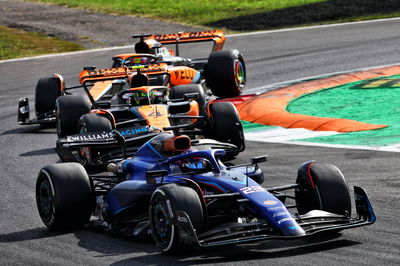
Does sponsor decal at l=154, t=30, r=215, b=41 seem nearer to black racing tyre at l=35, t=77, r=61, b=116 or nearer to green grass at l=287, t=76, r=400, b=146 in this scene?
green grass at l=287, t=76, r=400, b=146

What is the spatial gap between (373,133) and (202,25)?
19.9 m

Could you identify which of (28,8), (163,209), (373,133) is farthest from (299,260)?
(28,8)

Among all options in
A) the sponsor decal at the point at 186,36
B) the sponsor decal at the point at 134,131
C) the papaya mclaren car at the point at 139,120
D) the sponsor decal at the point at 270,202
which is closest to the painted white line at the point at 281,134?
the papaya mclaren car at the point at 139,120

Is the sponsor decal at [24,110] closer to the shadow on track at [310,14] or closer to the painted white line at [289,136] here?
the painted white line at [289,136]

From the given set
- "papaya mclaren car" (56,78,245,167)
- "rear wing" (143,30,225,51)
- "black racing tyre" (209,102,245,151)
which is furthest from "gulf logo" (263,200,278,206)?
"rear wing" (143,30,225,51)

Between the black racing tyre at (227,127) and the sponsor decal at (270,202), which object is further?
the black racing tyre at (227,127)

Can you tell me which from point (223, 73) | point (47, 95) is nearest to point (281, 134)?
point (223, 73)

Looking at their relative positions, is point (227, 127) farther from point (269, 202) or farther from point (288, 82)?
point (288, 82)

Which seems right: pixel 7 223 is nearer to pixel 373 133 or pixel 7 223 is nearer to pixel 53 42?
pixel 373 133

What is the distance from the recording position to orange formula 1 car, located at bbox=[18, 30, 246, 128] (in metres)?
17.6

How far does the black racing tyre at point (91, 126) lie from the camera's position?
1423 cm

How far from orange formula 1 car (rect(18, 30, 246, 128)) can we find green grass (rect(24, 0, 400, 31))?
1178 cm

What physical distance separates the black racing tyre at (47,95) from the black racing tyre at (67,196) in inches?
342

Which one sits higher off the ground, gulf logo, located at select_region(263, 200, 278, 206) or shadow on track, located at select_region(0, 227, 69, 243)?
gulf logo, located at select_region(263, 200, 278, 206)
